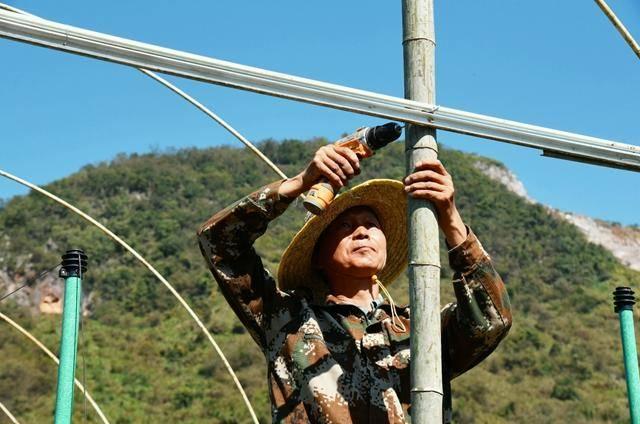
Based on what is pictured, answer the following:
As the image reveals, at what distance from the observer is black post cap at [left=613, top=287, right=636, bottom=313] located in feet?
17.4

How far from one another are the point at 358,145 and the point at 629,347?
2.02 m

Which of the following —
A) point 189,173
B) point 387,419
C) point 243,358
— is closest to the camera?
point 387,419

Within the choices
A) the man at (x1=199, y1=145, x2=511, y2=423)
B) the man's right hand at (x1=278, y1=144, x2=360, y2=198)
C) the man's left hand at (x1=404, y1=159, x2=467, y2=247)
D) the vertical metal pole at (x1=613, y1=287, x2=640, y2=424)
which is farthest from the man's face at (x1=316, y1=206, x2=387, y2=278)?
the vertical metal pole at (x1=613, y1=287, x2=640, y2=424)

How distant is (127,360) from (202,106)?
133ft

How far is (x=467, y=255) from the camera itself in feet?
13.3

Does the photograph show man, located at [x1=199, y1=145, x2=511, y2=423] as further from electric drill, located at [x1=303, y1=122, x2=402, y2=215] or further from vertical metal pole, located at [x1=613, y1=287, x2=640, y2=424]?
vertical metal pole, located at [x1=613, y1=287, x2=640, y2=424]

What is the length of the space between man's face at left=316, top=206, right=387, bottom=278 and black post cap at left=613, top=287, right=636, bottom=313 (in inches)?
49.4

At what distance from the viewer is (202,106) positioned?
578 cm

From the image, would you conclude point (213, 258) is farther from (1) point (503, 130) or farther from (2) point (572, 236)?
(2) point (572, 236)

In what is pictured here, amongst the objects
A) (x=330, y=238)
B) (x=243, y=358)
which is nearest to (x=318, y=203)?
(x=330, y=238)

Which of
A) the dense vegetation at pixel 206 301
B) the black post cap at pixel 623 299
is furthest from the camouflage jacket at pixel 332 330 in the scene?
the dense vegetation at pixel 206 301

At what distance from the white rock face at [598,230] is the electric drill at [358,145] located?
2902 inches

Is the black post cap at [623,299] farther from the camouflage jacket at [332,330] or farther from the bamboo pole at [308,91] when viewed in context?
the bamboo pole at [308,91]

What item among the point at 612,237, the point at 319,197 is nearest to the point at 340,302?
Answer: the point at 319,197
